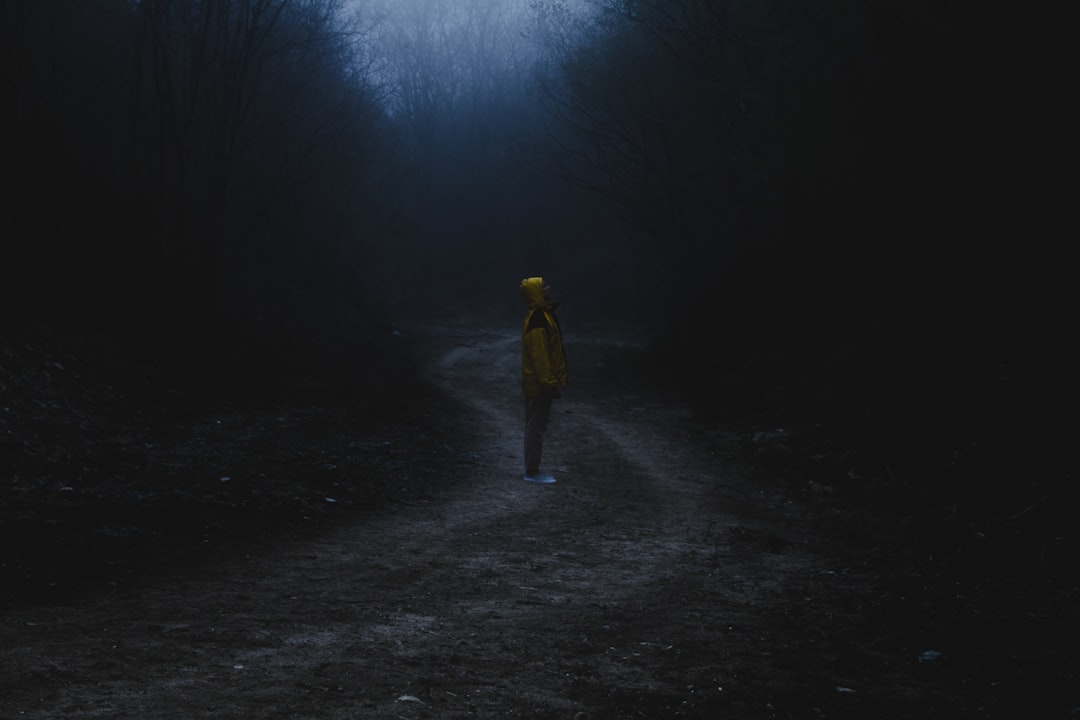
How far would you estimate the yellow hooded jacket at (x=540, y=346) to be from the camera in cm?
1052

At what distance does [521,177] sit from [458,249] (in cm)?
487

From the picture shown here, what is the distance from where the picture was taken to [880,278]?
1720 centimetres

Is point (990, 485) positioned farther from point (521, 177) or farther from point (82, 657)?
point (521, 177)

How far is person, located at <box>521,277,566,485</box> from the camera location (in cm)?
1052

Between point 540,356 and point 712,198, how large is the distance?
1487 cm

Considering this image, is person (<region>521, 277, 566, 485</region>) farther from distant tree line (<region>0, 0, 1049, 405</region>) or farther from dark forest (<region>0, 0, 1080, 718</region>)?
distant tree line (<region>0, 0, 1049, 405</region>)

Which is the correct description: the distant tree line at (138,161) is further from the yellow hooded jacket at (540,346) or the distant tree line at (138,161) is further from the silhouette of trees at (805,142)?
the yellow hooded jacket at (540,346)

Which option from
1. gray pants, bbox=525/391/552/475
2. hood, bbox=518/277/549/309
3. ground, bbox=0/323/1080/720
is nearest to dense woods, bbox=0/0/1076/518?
ground, bbox=0/323/1080/720

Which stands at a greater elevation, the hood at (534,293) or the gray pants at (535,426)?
the hood at (534,293)

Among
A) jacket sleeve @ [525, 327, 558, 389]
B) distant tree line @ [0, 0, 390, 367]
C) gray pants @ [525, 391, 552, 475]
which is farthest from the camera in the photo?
distant tree line @ [0, 0, 390, 367]

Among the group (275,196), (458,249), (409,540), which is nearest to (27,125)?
(275,196)

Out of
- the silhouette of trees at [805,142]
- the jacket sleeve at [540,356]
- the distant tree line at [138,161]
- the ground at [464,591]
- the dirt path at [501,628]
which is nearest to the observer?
the dirt path at [501,628]

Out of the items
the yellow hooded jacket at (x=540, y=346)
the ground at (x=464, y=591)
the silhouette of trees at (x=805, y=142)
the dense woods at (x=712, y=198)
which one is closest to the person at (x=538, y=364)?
the yellow hooded jacket at (x=540, y=346)

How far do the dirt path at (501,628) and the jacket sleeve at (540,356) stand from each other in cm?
140
